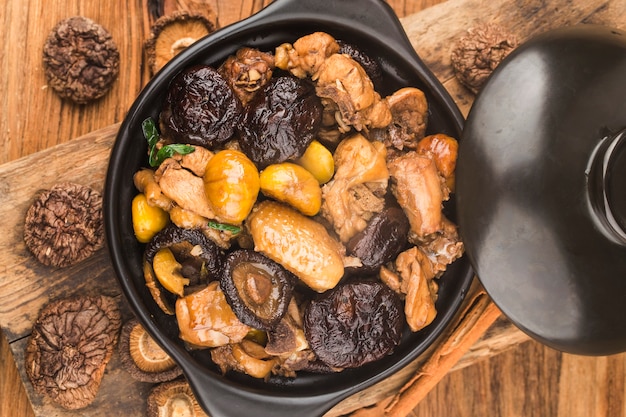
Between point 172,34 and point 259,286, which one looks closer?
point 259,286

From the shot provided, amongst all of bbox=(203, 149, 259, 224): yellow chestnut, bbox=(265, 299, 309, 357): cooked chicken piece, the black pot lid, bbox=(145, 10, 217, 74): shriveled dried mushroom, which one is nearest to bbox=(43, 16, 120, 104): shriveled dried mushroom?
bbox=(145, 10, 217, 74): shriveled dried mushroom

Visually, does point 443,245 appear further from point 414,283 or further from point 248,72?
point 248,72

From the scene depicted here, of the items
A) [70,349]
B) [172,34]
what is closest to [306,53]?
[172,34]

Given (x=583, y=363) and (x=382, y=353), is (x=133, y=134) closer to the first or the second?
(x=382, y=353)

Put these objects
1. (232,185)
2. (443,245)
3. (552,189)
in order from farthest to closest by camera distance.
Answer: (443,245) < (232,185) < (552,189)

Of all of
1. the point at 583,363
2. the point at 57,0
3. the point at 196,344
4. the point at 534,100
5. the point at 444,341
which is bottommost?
the point at 583,363

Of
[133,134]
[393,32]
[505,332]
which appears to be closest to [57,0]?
[133,134]
